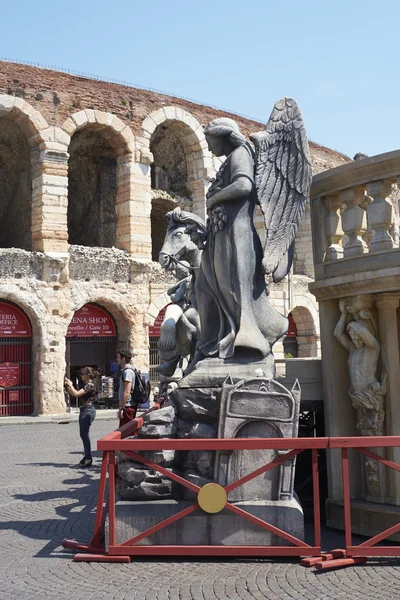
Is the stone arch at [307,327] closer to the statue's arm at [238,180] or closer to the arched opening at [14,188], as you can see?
the arched opening at [14,188]

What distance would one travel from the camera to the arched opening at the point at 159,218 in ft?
82.1

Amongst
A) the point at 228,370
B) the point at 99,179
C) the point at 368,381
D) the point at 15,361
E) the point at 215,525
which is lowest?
the point at 215,525

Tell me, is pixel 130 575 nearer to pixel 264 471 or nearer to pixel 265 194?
pixel 264 471

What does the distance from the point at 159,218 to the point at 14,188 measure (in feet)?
17.7

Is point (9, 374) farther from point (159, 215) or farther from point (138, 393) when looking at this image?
point (138, 393)

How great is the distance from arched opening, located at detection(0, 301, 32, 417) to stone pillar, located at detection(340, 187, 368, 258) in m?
16.1

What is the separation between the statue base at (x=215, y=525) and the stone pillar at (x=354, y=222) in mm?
2075

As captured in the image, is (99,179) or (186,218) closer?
(186,218)

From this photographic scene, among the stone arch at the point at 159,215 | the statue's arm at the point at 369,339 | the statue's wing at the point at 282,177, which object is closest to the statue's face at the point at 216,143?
the statue's wing at the point at 282,177

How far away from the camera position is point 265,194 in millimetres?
6230

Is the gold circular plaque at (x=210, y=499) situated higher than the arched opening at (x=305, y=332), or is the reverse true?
the arched opening at (x=305, y=332)

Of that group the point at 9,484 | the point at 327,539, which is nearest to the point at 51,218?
the point at 9,484

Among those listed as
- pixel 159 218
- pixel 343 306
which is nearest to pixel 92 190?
pixel 159 218

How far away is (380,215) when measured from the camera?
5750 mm
